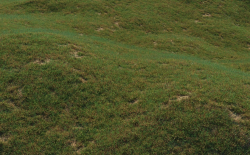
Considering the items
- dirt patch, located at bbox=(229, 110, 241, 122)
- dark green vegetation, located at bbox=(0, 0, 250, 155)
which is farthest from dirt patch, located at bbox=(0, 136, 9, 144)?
dirt patch, located at bbox=(229, 110, 241, 122)

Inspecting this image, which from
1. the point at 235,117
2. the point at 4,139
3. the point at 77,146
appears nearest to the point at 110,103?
the point at 77,146

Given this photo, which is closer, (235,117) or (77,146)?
(77,146)

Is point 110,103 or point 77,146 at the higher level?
point 110,103

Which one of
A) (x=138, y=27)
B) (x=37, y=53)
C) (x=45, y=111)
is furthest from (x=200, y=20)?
(x=45, y=111)

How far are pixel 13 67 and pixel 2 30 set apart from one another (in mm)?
9392

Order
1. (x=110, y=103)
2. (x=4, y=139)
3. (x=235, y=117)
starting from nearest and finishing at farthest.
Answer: (x=4, y=139) < (x=235, y=117) < (x=110, y=103)

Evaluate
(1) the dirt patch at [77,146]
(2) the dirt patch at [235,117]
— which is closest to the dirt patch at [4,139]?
(1) the dirt patch at [77,146]

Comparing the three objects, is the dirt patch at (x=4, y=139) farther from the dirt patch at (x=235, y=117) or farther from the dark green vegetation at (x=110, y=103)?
the dirt patch at (x=235, y=117)

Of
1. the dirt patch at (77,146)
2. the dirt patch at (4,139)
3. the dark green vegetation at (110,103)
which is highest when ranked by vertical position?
the dark green vegetation at (110,103)

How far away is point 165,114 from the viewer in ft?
25.5

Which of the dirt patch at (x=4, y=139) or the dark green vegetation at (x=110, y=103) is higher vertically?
the dark green vegetation at (x=110, y=103)

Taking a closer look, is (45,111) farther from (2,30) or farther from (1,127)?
(2,30)

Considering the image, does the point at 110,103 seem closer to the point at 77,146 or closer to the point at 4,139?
the point at 77,146

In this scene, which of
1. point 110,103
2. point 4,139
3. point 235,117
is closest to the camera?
point 4,139
